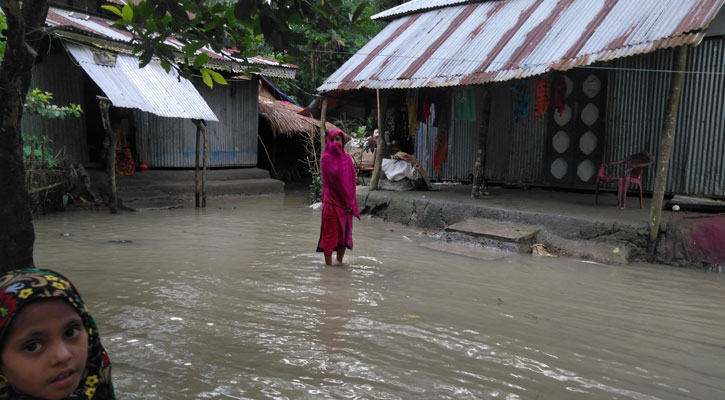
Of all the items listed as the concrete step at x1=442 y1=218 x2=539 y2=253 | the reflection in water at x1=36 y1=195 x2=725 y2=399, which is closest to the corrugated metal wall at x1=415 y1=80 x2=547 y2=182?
the concrete step at x1=442 y1=218 x2=539 y2=253

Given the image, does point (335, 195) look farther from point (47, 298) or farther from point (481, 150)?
point (47, 298)

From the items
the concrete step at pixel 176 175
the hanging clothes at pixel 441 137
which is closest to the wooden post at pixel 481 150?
the hanging clothes at pixel 441 137

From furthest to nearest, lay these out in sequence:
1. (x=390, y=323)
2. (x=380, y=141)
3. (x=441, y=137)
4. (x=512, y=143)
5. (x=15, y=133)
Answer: (x=441, y=137) < (x=512, y=143) < (x=380, y=141) < (x=390, y=323) < (x=15, y=133)

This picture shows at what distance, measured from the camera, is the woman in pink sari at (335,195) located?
617cm

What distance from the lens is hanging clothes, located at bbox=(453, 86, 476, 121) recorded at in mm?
10148

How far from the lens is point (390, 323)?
13.7 ft

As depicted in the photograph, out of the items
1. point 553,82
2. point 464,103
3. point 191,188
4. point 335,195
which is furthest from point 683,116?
point 191,188

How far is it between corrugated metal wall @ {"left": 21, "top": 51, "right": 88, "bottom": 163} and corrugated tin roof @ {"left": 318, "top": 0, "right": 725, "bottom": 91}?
5627 millimetres

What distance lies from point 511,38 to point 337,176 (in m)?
4.54

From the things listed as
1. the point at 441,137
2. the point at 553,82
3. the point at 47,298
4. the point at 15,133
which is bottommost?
the point at 47,298

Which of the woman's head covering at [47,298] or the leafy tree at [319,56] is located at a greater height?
the leafy tree at [319,56]

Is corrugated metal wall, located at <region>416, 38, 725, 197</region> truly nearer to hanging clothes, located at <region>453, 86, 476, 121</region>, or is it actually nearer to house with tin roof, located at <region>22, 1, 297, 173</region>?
hanging clothes, located at <region>453, 86, 476, 121</region>

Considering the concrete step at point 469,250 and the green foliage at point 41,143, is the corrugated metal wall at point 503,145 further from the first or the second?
the green foliage at point 41,143

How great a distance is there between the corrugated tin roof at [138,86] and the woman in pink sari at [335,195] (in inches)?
199
